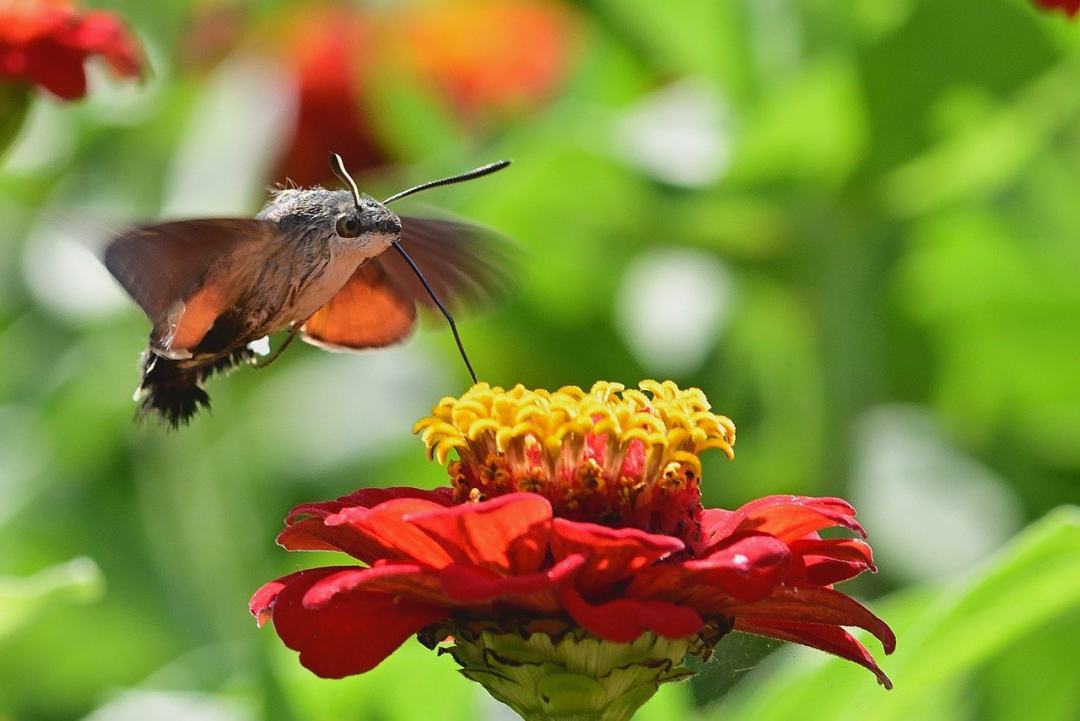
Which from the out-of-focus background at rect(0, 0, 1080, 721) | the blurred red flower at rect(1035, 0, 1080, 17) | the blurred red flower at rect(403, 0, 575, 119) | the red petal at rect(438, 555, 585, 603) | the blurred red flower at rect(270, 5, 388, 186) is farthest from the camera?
the blurred red flower at rect(403, 0, 575, 119)

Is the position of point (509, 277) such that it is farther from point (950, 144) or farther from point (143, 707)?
point (950, 144)

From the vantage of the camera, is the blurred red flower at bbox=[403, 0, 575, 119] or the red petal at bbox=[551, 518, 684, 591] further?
the blurred red flower at bbox=[403, 0, 575, 119]

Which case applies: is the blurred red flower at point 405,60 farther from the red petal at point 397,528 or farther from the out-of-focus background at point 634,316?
the red petal at point 397,528

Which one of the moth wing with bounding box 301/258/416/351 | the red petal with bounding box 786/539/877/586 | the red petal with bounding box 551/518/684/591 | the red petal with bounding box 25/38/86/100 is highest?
the red petal with bounding box 25/38/86/100

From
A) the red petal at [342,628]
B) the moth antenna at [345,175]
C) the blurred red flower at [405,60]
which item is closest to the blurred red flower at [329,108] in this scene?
the blurred red flower at [405,60]

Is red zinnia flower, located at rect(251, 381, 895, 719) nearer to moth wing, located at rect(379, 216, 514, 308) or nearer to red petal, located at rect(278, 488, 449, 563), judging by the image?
red petal, located at rect(278, 488, 449, 563)

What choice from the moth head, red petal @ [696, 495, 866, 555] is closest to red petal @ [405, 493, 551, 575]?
red petal @ [696, 495, 866, 555]

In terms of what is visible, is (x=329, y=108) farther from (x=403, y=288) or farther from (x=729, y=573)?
(x=729, y=573)

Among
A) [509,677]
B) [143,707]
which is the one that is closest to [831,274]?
[143,707]
